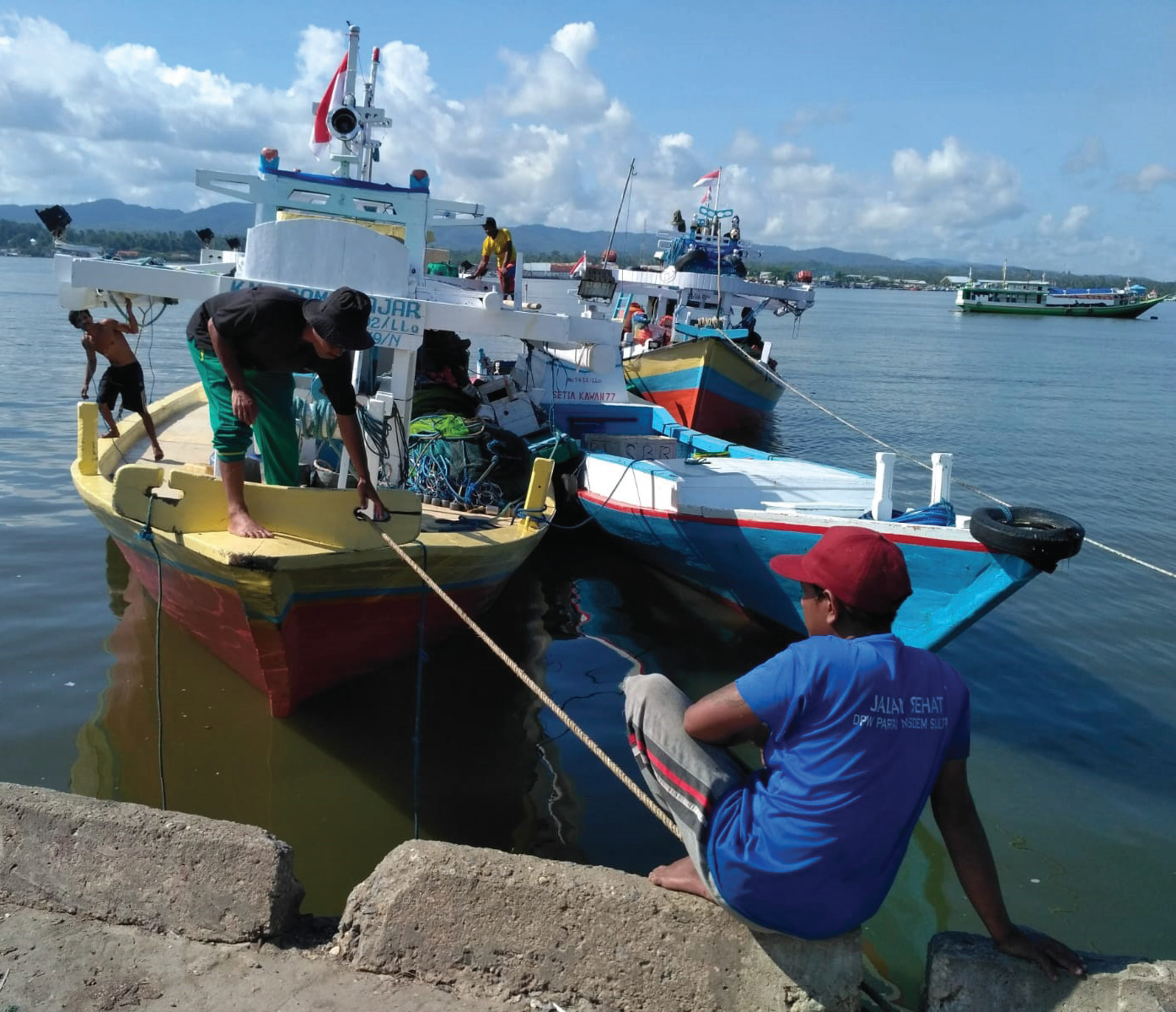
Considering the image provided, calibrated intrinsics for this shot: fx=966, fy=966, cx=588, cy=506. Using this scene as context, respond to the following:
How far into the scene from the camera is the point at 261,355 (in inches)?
208

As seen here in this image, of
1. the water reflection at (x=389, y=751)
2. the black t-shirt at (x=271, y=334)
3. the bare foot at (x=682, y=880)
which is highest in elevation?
Answer: the black t-shirt at (x=271, y=334)

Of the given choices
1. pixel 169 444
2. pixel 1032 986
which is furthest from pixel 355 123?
pixel 1032 986

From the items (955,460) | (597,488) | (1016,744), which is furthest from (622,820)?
(955,460)

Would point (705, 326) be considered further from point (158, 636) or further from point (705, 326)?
point (158, 636)

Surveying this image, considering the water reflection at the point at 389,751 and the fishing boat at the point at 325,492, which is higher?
the fishing boat at the point at 325,492

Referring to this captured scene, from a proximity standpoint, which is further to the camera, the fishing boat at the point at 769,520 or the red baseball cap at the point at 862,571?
the fishing boat at the point at 769,520

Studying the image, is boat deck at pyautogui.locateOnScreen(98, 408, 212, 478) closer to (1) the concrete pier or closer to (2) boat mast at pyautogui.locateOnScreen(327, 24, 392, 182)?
(2) boat mast at pyautogui.locateOnScreen(327, 24, 392, 182)

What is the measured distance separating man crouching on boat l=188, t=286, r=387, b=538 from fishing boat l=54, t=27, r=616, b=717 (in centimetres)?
20

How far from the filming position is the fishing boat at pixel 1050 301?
8431cm

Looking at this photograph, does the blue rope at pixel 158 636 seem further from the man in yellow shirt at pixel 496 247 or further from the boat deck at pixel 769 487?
the man in yellow shirt at pixel 496 247

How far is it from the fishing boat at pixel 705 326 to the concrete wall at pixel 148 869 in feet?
45.9

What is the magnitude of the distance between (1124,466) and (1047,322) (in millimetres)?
65262

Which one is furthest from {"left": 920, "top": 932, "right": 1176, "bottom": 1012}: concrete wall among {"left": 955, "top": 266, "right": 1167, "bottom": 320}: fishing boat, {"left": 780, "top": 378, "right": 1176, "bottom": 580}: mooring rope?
{"left": 955, "top": 266, "right": 1167, "bottom": 320}: fishing boat

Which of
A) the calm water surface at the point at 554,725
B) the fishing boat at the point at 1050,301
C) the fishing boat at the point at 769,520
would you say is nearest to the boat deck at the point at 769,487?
the fishing boat at the point at 769,520
